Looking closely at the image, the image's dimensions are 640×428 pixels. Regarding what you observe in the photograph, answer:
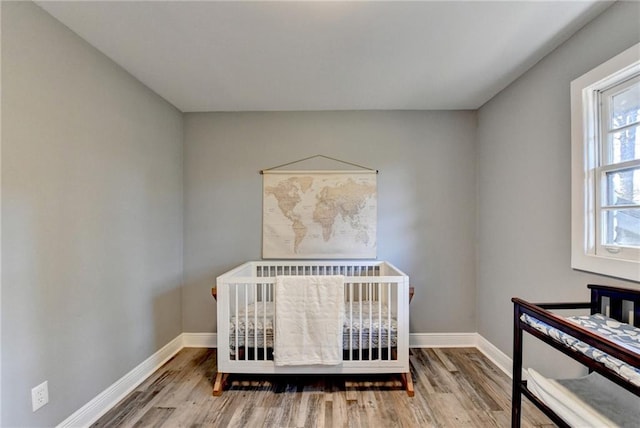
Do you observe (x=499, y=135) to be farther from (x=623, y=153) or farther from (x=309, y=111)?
(x=309, y=111)

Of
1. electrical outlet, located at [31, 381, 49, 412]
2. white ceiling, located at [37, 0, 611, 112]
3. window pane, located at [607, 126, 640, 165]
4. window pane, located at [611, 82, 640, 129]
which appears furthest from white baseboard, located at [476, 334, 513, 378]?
electrical outlet, located at [31, 381, 49, 412]

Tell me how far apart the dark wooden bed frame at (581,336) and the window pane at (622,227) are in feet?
0.85

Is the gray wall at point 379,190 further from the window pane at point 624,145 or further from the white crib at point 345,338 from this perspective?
the window pane at point 624,145

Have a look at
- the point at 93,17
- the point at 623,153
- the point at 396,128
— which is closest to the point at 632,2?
the point at 623,153

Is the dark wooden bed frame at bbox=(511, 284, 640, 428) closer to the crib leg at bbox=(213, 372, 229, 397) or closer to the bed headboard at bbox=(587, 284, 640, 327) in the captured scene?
the bed headboard at bbox=(587, 284, 640, 327)

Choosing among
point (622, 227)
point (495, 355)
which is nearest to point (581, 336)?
point (622, 227)

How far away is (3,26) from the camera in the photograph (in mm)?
1370

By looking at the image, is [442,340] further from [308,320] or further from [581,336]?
[581,336]

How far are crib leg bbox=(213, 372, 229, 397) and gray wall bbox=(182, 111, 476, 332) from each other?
0.83 metres

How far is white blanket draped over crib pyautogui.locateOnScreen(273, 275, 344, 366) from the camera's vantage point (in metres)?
2.09

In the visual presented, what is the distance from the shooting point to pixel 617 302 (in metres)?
1.48

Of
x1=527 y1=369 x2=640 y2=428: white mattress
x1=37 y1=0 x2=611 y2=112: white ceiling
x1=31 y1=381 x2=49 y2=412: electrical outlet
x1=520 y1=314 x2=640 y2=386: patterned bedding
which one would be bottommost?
x1=31 y1=381 x2=49 y2=412: electrical outlet

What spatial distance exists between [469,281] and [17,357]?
10.7ft

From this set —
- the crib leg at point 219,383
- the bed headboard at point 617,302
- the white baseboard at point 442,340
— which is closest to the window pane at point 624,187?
the bed headboard at point 617,302
